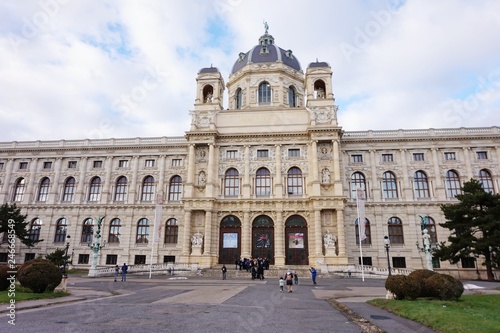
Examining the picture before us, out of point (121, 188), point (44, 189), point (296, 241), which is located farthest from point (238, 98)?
point (44, 189)

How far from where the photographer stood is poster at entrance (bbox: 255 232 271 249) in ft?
142

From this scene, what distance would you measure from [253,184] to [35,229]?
1306 inches

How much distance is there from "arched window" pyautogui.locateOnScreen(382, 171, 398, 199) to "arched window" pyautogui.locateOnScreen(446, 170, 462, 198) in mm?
6697

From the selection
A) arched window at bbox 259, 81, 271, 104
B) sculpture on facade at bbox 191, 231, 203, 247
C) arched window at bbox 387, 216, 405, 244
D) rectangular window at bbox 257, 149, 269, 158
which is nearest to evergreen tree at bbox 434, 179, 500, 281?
arched window at bbox 387, 216, 405, 244

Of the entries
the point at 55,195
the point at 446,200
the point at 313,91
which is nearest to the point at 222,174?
the point at 313,91

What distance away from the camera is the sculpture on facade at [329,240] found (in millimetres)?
40244

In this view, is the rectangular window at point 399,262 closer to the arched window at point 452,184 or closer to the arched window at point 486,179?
the arched window at point 452,184

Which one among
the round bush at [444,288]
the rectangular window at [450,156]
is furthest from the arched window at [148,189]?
the rectangular window at [450,156]

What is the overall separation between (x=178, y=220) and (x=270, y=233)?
13.2 m

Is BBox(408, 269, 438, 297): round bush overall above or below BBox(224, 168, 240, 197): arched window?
below

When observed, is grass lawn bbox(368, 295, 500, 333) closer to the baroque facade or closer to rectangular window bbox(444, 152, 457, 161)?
the baroque facade

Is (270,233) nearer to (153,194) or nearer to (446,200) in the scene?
(153,194)

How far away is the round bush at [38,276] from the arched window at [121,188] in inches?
1281

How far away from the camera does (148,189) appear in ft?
162
